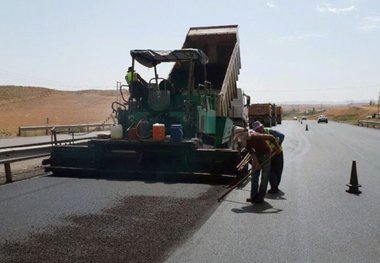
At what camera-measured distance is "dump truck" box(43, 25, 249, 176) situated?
9688mm

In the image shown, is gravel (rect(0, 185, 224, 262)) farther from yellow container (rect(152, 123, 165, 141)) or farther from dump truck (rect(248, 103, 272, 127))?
dump truck (rect(248, 103, 272, 127))

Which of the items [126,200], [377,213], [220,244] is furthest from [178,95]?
[220,244]

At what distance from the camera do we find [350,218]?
20.7 feet

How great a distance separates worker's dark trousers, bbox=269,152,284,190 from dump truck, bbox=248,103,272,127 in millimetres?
33649

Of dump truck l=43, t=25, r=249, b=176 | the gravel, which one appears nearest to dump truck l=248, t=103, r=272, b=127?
dump truck l=43, t=25, r=249, b=176

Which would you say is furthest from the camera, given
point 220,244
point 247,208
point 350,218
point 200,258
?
point 247,208

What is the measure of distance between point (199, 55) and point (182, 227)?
645 cm

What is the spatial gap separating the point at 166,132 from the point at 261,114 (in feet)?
106

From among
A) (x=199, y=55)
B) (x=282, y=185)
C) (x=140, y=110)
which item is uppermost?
(x=199, y=55)

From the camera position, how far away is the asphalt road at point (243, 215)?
481cm

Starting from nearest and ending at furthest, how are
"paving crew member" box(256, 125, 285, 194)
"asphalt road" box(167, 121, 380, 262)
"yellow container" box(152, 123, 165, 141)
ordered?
"asphalt road" box(167, 121, 380, 262), "paving crew member" box(256, 125, 285, 194), "yellow container" box(152, 123, 165, 141)

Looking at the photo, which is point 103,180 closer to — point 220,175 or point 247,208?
point 220,175

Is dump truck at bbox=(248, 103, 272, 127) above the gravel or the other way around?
above

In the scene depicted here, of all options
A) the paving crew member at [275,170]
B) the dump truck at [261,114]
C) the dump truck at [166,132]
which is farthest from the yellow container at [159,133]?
the dump truck at [261,114]
